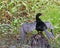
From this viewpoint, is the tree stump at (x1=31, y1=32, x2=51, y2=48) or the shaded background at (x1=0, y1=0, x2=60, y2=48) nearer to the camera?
the tree stump at (x1=31, y1=32, x2=51, y2=48)

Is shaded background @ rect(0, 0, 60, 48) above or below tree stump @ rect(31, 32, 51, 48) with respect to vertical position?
below

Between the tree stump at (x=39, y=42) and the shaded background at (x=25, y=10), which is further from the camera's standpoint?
the shaded background at (x=25, y=10)

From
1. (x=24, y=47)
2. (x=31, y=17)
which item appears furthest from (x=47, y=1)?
(x=24, y=47)

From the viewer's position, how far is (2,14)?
6.60 metres

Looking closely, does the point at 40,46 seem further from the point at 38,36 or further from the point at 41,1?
the point at 41,1

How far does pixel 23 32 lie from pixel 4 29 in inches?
115

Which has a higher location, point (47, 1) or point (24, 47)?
point (24, 47)

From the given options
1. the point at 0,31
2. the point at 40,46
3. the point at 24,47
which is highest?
the point at 40,46

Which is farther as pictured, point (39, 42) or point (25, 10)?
point (25, 10)

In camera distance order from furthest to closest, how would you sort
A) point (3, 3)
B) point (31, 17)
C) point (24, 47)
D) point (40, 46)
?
point (3, 3) < point (31, 17) < point (24, 47) < point (40, 46)

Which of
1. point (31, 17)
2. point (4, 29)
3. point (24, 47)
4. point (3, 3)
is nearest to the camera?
point (24, 47)

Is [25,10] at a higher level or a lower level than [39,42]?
lower

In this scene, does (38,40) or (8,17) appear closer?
(38,40)

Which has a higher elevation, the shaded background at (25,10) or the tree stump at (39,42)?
the tree stump at (39,42)
